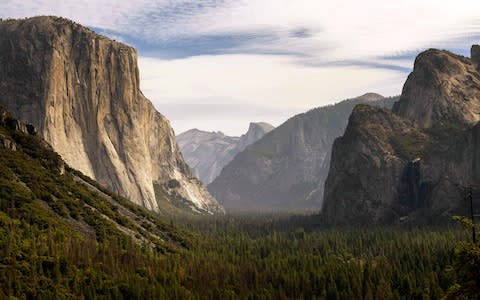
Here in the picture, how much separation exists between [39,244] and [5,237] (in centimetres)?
760

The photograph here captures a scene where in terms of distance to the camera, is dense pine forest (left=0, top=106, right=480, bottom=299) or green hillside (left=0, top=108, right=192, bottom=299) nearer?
green hillside (left=0, top=108, right=192, bottom=299)

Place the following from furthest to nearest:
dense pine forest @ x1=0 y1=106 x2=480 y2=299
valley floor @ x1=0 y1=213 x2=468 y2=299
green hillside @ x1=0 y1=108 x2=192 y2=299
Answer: dense pine forest @ x1=0 y1=106 x2=480 y2=299 < valley floor @ x1=0 y1=213 x2=468 y2=299 < green hillside @ x1=0 y1=108 x2=192 y2=299

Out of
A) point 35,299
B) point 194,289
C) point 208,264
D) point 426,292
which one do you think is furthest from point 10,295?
point 426,292

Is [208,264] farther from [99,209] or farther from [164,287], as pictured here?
[99,209]

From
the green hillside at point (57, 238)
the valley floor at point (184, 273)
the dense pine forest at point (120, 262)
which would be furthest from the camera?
the dense pine forest at point (120, 262)

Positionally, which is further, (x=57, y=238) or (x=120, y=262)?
(x=120, y=262)

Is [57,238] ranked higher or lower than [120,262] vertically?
higher

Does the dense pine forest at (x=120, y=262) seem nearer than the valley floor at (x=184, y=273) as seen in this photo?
No

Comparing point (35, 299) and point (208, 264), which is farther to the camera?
point (208, 264)

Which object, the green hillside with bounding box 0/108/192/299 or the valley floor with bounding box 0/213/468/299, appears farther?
the valley floor with bounding box 0/213/468/299

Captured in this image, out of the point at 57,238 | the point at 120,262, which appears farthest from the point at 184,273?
the point at 57,238

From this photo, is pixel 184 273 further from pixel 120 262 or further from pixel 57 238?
pixel 57 238

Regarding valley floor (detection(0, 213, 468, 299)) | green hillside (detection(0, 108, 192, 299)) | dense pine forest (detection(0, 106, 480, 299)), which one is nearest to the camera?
green hillside (detection(0, 108, 192, 299))

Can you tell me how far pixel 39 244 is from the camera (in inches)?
4983
